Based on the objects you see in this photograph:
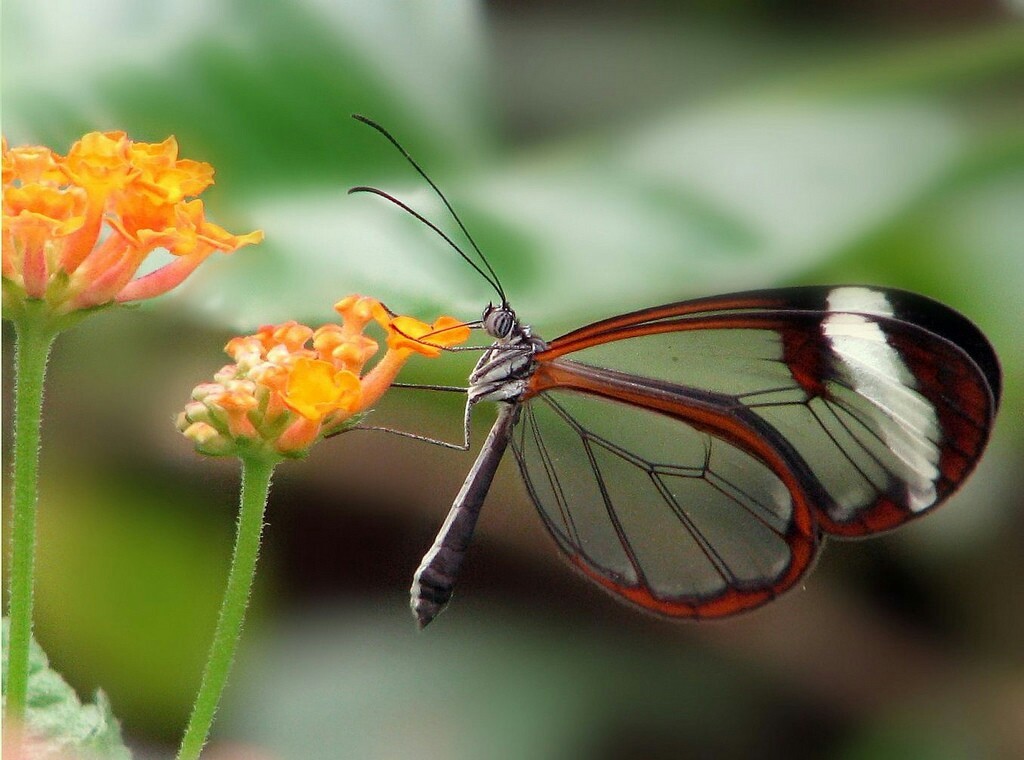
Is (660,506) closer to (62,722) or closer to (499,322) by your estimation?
(499,322)

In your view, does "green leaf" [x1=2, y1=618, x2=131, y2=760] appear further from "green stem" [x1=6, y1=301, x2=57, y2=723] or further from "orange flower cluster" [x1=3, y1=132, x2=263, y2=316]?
"orange flower cluster" [x1=3, y1=132, x2=263, y2=316]

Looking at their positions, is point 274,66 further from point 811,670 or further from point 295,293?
point 811,670

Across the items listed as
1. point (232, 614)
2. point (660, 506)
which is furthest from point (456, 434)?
point (232, 614)

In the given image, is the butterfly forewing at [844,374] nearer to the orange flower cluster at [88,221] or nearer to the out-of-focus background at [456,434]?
the out-of-focus background at [456,434]

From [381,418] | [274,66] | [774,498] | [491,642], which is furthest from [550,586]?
[274,66]

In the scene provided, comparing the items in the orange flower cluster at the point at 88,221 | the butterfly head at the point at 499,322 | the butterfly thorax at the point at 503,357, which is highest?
the orange flower cluster at the point at 88,221

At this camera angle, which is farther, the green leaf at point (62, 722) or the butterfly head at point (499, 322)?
the butterfly head at point (499, 322)

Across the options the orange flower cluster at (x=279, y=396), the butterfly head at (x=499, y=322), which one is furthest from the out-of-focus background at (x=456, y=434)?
the orange flower cluster at (x=279, y=396)
